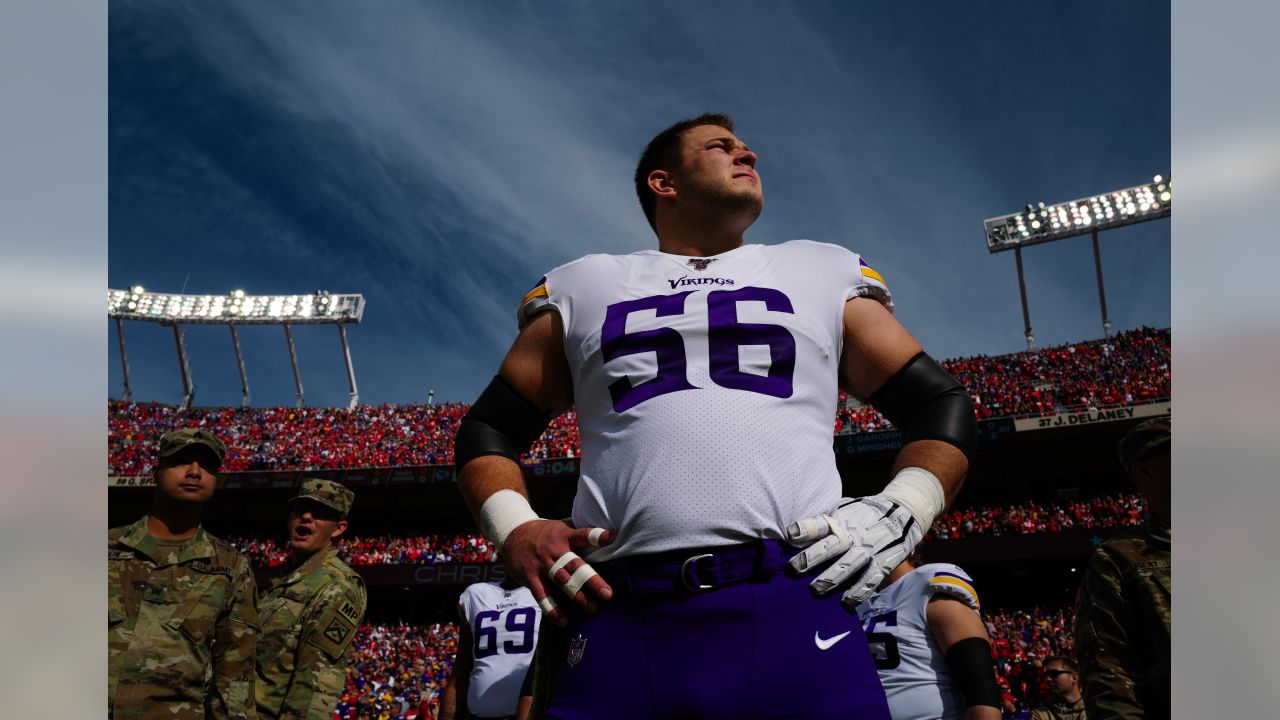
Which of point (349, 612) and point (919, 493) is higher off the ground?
point (919, 493)

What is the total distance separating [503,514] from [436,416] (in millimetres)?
39676

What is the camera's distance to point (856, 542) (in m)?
1.77

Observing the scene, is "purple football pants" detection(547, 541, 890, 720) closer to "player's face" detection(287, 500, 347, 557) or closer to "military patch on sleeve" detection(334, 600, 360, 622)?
"military patch on sleeve" detection(334, 600, 360, 622)

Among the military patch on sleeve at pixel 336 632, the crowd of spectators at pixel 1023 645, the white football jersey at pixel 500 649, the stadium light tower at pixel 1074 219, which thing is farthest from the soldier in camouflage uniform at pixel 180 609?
the stadium light tower at pixel 1074 219

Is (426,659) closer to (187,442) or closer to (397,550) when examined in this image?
(397,550)

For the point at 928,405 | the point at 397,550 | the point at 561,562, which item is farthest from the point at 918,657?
the point at 397,550

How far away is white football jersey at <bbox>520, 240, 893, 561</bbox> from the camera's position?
71.6 inches

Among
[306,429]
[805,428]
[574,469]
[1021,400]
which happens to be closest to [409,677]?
[574,469]

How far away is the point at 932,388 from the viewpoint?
207 centimetres

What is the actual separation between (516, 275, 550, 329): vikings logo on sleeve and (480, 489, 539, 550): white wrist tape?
1.60 ft

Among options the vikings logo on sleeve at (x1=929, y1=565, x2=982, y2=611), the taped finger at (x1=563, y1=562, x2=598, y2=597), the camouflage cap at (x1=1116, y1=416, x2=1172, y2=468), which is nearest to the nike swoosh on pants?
the taped finger at (x1=563, y1=562, x2=598, y2=597)

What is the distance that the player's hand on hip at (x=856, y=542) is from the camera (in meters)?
1.73

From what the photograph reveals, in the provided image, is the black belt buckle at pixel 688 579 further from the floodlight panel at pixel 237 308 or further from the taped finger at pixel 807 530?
the floodlight panel at pixel 237 308
